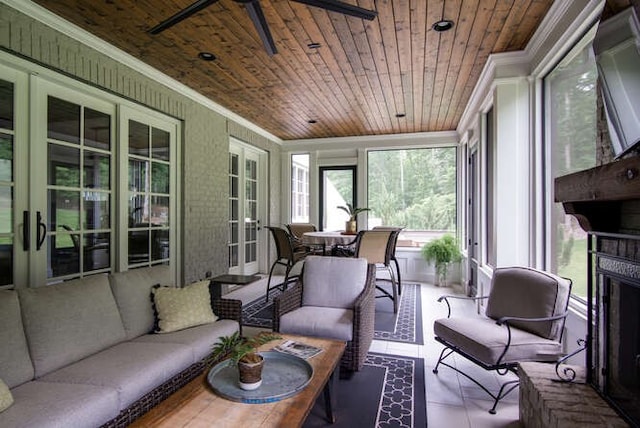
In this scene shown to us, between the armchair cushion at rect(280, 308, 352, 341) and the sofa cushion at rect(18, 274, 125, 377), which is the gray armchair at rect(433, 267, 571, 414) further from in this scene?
the sofa cushion at rect(18, 274, 125, 377)

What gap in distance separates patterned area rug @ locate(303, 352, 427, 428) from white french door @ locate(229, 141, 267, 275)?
11.7ft

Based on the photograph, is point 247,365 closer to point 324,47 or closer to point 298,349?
point 298,349

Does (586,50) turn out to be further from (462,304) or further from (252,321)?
(252,321)

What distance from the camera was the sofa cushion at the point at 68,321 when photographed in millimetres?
1819

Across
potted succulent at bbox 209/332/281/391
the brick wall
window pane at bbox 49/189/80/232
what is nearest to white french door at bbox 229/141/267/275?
the brick wall

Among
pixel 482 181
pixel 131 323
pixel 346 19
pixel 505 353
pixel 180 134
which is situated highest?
pixel 346 19

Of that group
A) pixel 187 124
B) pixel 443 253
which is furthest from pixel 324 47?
pixel 443 253

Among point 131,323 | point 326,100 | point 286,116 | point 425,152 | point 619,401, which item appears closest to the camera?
point 619,401

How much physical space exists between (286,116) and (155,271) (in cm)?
339

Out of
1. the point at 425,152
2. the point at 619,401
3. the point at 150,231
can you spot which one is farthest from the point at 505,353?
the point at 425,152

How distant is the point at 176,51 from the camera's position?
3152 millimetres

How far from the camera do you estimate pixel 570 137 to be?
99.3 inches

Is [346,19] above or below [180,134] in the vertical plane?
above

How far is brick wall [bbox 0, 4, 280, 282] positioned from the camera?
2.49 metres
